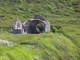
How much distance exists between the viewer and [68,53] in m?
79.4

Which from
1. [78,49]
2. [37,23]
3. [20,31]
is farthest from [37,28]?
[78,49]

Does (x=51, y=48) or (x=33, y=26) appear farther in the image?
(x=33, y=26)

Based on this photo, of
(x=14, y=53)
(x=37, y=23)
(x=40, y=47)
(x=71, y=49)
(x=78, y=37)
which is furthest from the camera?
(x=37, y=23)

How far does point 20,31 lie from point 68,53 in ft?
81.1

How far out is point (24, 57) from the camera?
52.8 meters

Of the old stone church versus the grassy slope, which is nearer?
the grassy slope

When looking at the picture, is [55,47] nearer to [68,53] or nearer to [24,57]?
[68,53]

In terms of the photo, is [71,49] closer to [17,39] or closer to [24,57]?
[17,39]

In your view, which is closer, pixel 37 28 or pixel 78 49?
pixel 78 49

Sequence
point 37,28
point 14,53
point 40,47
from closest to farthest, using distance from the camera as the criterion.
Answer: point 14,53 < point 40,47 < point 37,28

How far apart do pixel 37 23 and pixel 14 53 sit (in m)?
57.6

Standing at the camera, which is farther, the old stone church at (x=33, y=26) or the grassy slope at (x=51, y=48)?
the old stone church at (x=33, y=26)

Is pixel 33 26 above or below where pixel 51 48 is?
below

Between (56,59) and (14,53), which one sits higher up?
(14,53)
